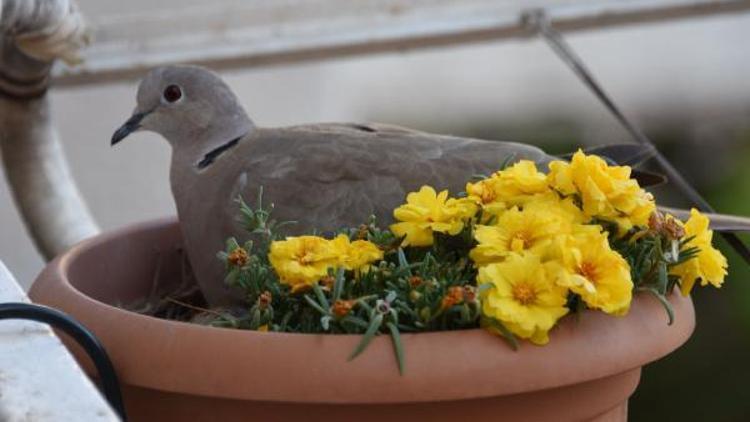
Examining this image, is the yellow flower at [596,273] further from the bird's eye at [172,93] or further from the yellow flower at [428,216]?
the bird's eye at [172,93]

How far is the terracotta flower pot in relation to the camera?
0.80m

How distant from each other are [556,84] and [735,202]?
118 cm

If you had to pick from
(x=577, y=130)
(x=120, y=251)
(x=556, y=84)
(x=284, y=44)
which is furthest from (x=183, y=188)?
(x=556, y=84)

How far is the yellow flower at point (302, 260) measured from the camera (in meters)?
0.88

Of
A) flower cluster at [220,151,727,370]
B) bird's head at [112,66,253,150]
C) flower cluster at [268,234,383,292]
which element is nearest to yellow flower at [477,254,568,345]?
flower cluster at [220,151,727,370]

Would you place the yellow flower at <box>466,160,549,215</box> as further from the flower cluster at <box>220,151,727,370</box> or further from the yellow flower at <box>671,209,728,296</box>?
the yellow flower at <box>671,209,728,296</box>

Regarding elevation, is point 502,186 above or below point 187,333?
above

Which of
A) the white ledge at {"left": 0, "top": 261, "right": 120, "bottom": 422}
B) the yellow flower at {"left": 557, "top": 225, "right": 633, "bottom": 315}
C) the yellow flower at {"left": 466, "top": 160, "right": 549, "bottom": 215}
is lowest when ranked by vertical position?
the white ledge at {"left": 0, "top": 261, "right": 120, "bottom": 422}

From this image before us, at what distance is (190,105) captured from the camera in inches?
48.3

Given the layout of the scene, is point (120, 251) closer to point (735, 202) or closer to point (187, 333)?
point (187, 333)

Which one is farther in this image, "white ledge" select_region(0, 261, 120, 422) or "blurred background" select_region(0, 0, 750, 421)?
"blurred background" select_region(0, 0, 750, 421)

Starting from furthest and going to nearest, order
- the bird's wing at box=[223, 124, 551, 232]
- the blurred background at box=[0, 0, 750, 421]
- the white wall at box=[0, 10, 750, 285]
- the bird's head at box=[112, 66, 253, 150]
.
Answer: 1. the white wall at box=[0, 10, 750, 285]
2. the blurred background at box=[0, 0, 750, 421]
3. the bird's head at box=[112, 66, 253, 150]
4. the bird's wing at box=[223, 124, 551, 232]

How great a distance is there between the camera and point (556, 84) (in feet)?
12.1

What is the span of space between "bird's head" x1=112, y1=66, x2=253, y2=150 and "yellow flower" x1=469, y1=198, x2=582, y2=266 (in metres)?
0.42
